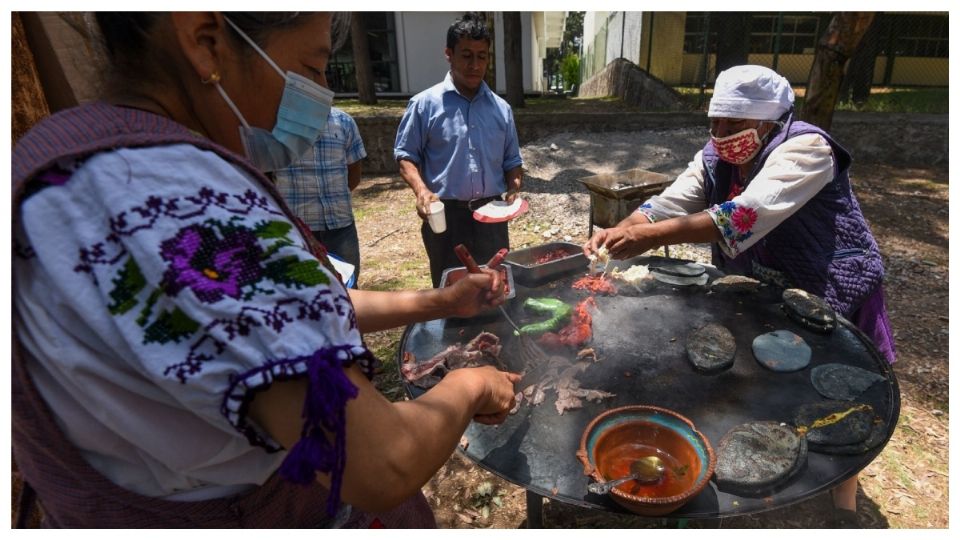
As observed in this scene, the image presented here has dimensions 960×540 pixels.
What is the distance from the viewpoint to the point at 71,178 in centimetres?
73

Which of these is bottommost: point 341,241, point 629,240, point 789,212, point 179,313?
point 341,241

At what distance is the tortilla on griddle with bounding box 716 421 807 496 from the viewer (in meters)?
1.46

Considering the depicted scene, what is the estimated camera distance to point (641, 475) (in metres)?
1.52

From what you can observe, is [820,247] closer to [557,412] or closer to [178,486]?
[557,412]

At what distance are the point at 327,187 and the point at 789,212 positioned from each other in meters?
3.06

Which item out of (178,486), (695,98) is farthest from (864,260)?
(695,98)

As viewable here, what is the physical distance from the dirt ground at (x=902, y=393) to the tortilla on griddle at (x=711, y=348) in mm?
696

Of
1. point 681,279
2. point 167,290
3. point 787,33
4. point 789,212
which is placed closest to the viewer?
point 167,290

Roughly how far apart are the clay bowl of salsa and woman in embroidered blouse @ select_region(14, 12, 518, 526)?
0.77 m

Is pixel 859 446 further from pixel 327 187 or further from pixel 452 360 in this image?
pixel 327 187

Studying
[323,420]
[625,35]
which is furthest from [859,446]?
[625,35]

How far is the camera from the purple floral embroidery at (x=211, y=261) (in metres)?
0.71

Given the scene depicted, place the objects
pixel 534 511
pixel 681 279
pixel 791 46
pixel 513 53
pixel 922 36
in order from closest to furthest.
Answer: pixel 534 511, pixel 681 279, pixel 513 53, pixel 922 36, pixel 791 46

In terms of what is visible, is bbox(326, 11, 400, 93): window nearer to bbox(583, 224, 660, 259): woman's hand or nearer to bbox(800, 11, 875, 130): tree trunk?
bbox(800, 11, 875, 130): tree trunk
